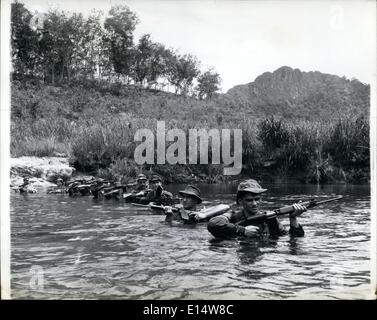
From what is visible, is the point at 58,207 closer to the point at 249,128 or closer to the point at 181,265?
the point at 181,265

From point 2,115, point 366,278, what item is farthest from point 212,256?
point 2,115

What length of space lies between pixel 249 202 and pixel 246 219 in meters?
0.40

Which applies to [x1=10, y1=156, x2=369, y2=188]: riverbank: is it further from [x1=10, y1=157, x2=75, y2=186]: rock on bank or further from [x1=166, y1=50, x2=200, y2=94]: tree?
[x1=166, y1=50, x2=200, y2=94]: tree

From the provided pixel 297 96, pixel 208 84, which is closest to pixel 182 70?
pixel 208 84

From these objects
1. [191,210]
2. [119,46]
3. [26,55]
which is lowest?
[191,210]

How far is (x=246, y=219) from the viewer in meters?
9.57

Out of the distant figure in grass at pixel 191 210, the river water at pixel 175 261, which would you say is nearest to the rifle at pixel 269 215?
the river water at pixel 175 261

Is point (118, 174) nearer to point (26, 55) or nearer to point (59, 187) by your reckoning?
point (59, 187)

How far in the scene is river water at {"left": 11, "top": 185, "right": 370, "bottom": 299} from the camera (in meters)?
Result: 6.81

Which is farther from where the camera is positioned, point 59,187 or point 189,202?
point 59,187

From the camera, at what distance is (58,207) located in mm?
16125

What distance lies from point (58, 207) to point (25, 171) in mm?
8989

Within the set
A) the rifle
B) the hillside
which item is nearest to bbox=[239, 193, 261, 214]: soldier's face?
the rifle

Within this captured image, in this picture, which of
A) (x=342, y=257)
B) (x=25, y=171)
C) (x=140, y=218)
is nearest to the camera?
(x=342, y=257)
